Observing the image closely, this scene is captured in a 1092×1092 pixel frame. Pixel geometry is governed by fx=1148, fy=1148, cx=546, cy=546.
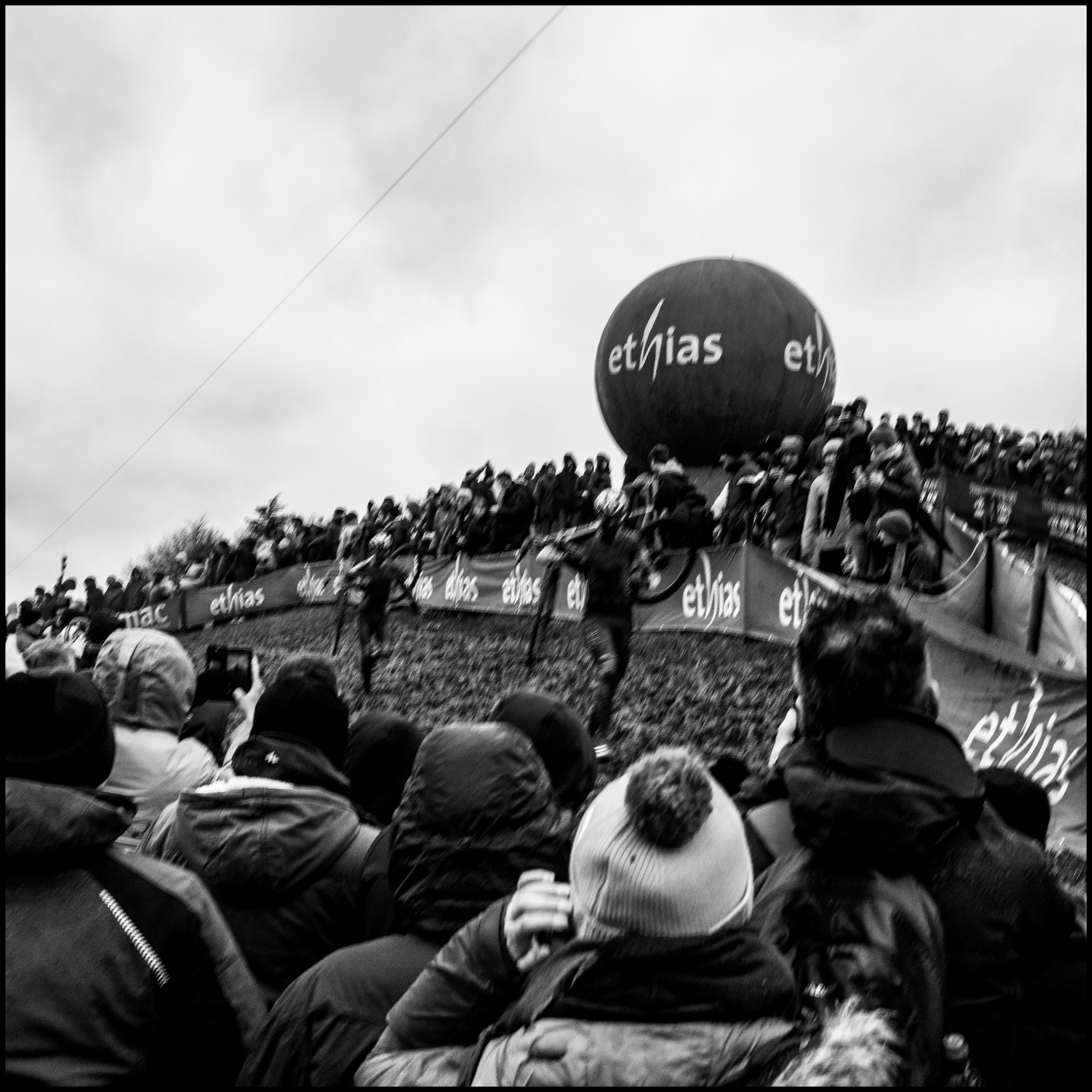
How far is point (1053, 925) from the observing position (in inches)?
84.1

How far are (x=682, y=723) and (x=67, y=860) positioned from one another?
8.90 meters

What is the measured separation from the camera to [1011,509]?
8.25 m

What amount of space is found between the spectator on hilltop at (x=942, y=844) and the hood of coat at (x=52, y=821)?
4.12 ft

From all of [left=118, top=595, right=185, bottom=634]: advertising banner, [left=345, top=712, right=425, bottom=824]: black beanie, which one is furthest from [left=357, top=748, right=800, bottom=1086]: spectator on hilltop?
[left=118, top=595, right=185, bottom=634]: advertising banner

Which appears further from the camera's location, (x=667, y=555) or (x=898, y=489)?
(x=667, y=555)

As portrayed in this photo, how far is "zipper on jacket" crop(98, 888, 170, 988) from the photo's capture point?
6.97 ft

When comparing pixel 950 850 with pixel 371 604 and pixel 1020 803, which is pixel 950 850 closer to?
pixel 1020 803

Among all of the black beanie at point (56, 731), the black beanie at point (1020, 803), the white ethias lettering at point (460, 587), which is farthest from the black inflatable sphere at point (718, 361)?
the black beanie at point (56, 731)

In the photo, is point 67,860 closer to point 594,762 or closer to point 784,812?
point 784,812

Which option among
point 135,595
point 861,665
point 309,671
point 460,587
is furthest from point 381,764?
point 135,595

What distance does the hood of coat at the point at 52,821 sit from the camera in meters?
2.09

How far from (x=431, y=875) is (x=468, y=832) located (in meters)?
0.12

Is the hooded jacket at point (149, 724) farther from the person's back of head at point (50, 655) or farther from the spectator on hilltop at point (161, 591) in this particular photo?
the spectator on hilltop at point (161, 591)

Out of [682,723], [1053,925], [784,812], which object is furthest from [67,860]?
[682,723]
